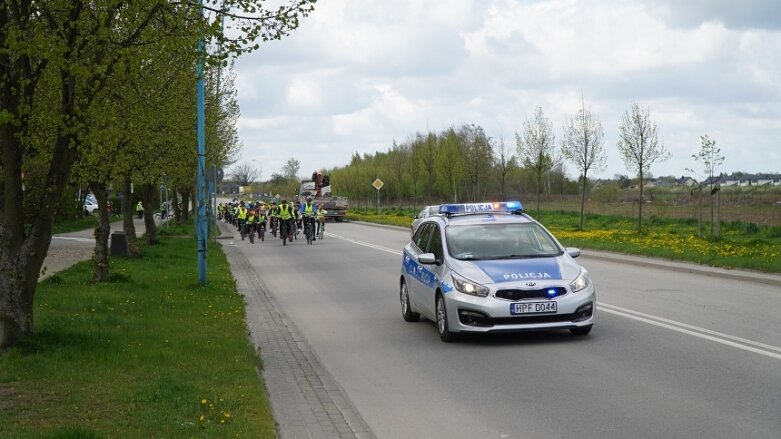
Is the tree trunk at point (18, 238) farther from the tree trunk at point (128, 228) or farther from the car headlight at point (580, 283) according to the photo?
the tree trunk at point (128, 228)

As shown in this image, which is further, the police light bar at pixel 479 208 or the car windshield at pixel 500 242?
the police light bar at pixel 479 208

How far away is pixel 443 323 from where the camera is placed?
11516 mm

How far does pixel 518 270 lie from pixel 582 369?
2.00 m

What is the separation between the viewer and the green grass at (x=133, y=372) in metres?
6.73

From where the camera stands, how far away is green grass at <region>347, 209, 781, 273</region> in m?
22.0

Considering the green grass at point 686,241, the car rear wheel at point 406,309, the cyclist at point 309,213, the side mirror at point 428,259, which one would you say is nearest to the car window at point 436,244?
the side mirror at point 428,259

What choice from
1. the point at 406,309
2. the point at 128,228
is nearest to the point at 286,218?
the point at 128,228

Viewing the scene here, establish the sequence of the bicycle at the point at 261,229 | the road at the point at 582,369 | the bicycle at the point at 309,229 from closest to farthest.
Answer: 1. the road at the point at 582,369
2. the bicycle at the point at 309,229
3. the bicycle at the point at 261,229

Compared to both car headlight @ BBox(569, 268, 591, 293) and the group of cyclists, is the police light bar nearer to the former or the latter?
car headlight @ BBox(569, 268, 591, 293)

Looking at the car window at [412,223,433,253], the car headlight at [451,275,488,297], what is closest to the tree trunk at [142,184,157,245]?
the car window at [412,223,433,253]

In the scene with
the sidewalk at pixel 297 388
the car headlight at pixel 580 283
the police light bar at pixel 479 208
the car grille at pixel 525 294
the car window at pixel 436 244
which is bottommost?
the sidewalk at pixel 297 388

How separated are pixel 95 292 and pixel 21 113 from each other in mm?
7150

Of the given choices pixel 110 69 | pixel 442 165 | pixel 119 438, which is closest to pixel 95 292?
pixel 110 69

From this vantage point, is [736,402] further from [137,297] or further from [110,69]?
[137,297]
